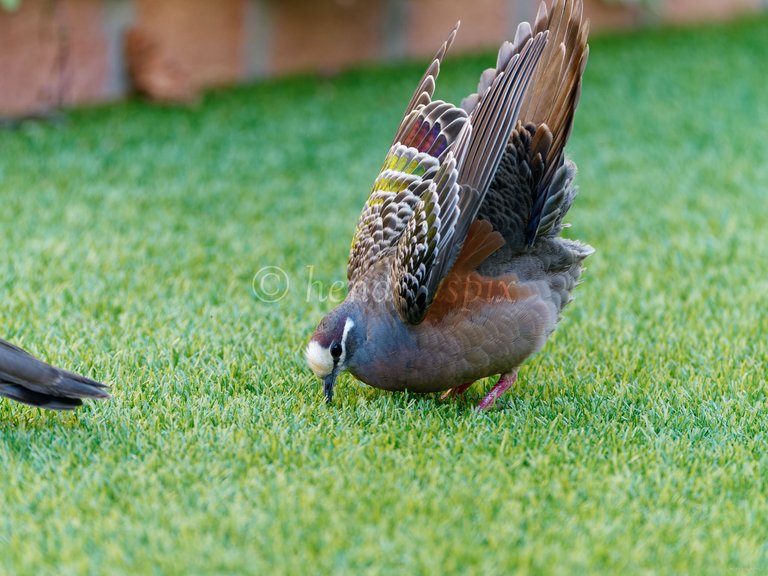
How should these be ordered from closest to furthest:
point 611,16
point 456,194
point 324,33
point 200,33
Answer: point 456,194, point 200,33, point 324,33, point 611,16

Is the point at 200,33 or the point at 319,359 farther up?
the point at 200,33

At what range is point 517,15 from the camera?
29.8ft

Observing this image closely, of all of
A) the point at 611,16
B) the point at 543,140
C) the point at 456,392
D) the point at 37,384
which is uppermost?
the point at 611,16

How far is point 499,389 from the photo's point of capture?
3.36 metres

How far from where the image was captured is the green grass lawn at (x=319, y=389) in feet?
7.98

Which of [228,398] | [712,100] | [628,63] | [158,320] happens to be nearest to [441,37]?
[628,63]

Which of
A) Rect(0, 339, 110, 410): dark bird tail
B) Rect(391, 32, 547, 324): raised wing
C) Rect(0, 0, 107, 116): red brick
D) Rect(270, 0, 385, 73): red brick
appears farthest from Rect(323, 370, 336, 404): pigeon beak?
Rect(270, 0, 385, 73): red brick

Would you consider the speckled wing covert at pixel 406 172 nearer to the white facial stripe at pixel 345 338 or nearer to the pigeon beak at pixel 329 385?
the white facial stripe at pixel 345 338

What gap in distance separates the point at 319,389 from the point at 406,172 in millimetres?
822

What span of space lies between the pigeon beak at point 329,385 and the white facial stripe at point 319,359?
1.0 inches

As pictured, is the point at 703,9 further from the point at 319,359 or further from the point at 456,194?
the point at 319,359

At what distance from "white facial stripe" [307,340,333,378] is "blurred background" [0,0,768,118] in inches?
157

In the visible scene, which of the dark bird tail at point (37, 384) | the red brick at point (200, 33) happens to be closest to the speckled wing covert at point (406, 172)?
the dark bird tail at point (37, 384)

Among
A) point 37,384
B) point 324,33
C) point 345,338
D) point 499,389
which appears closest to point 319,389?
point 345,338
